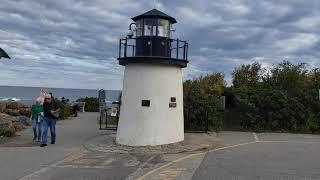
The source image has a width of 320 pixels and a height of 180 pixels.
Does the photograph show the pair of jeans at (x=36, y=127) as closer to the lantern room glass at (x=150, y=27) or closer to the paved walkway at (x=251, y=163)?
the lantern room glass at (x=150, y=27)

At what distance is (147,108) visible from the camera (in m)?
17.5

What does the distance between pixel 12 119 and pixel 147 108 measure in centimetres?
928

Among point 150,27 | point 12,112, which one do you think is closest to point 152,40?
point 150,27

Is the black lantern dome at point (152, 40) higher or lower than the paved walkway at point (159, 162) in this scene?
higher

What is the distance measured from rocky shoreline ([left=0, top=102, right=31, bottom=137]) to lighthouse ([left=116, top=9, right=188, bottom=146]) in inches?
205

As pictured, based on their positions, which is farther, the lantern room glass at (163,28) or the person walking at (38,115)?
the person walking at (38,115)

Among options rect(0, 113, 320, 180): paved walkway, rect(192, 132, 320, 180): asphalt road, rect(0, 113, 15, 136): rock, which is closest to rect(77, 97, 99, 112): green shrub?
rect(0, 113, 15, 136): rock

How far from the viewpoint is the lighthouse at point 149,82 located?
17500 mm

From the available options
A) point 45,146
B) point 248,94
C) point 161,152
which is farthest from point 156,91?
point 248,94

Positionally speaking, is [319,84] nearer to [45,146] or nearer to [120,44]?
[120,44]

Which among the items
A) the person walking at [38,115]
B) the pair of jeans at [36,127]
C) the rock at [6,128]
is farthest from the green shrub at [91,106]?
the person walking at [38,115]

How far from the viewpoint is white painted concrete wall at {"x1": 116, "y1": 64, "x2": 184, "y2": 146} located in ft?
57.5

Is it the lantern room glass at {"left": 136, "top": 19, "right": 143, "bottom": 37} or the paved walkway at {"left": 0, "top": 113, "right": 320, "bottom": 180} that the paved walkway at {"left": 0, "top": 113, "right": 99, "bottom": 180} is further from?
the lantern room glass at {"left": 136, "top": 19, "right": 143, "bottom": 37}

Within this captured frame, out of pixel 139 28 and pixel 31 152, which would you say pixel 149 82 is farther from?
pixel 31 152
